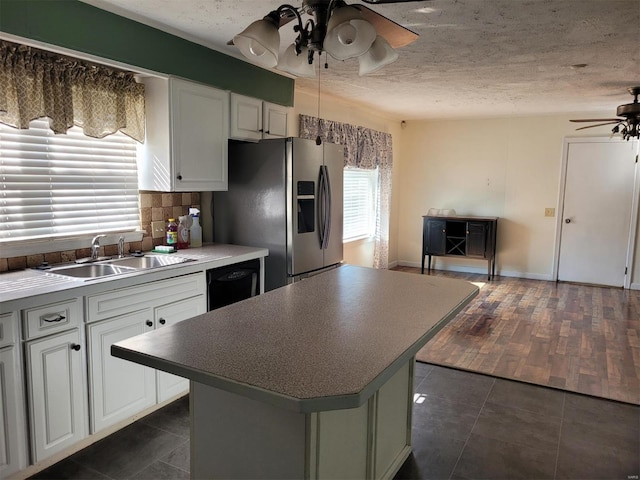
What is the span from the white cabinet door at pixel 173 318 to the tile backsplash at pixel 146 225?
0.66 metres

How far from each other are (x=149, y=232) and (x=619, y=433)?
129 inches

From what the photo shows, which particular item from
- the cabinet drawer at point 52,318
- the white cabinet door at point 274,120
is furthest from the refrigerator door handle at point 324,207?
the cabinet drawer at point 52,318

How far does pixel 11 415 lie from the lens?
6.45ft

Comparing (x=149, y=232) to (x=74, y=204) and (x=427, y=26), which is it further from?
(x=427, y=26)

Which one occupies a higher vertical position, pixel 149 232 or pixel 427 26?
pixel 427 26

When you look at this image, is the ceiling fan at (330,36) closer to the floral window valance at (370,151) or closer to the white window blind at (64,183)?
the white window blind at (64,183)

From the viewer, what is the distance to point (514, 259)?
22.1ft

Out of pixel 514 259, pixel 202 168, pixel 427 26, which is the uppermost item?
pixel 427 26

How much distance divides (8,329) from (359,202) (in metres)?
4.82

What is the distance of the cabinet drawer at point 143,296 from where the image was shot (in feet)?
7.60

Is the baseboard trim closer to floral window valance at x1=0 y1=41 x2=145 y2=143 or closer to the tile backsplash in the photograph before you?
the tile backsplash

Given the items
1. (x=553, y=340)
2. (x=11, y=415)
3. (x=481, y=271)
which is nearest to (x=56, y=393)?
(x=11, y=415)

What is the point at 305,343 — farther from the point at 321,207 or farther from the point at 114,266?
the point at 321,207

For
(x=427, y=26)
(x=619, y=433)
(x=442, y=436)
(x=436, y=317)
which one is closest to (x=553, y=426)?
(x=619, y=433)
